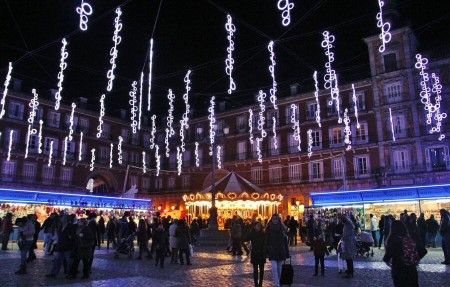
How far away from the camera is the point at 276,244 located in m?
7.08

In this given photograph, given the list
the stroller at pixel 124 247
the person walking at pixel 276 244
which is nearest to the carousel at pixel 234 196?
the stroller at pixel 124 247

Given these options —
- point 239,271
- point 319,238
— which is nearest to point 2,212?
point 239,271

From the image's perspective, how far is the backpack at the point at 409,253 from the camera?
461 centimetres

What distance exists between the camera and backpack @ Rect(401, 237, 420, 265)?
461 centimetres

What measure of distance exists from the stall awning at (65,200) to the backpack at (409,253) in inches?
820

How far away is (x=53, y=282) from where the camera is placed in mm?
8141

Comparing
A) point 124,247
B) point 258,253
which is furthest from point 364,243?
point 124,247

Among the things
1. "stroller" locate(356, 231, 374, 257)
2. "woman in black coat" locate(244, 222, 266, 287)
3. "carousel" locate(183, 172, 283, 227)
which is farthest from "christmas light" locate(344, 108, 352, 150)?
"woman in black coat" locate(244, 222, 266, 287)

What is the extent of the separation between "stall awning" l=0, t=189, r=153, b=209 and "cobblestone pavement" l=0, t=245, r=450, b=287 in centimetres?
959

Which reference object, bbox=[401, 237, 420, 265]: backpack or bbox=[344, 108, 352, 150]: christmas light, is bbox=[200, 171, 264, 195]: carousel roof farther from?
bbox=[401, 237, 420, 265]: backpack

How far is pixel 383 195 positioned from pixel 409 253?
626 inches

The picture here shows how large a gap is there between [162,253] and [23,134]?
30.3 metres

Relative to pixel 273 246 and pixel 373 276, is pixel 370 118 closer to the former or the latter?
pixel 373 276

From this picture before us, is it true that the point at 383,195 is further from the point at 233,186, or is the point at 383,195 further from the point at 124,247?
the point at 124,247
